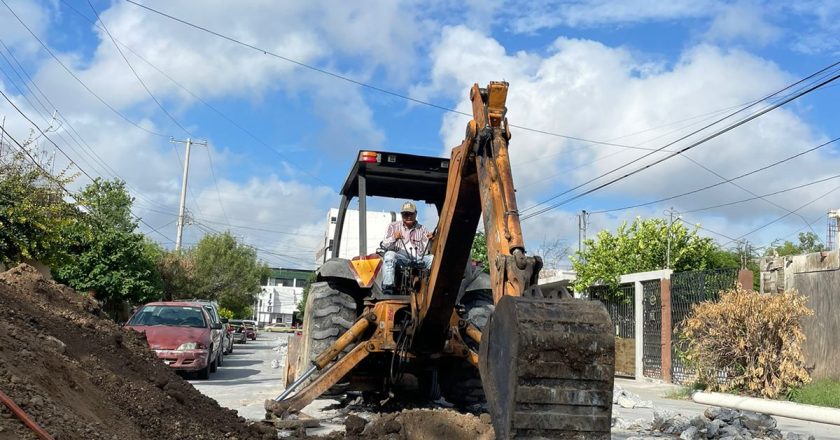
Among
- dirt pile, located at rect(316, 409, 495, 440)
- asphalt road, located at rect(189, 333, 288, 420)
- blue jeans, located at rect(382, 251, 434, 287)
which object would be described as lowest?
asphalt road, located at rect(189, 333, 288, 420)

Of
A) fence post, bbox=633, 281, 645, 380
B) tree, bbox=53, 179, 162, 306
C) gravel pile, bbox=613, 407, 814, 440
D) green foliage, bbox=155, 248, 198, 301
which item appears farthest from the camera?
green foliage, bbox=155, 248, 198, 301

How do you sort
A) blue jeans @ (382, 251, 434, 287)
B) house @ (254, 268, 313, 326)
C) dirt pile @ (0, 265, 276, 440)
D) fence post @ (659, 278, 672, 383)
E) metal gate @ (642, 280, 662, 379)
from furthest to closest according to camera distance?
house @ (254, 268, 313, 326) < metal gate @ (642, 280, 662, 379) < fence post @ (659, 278, 672, 383) < blue jeans @ (382, 251, 434, 287) < dirt pile @ (0, 265, 276, 440)

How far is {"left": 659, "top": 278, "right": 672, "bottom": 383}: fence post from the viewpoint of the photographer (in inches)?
698

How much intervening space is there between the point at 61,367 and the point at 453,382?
183 inches

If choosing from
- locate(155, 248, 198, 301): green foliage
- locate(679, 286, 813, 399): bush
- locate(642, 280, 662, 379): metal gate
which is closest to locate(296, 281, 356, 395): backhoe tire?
locate(679, 286, 813, 399): bush

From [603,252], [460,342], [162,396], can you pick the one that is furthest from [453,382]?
[603,252]

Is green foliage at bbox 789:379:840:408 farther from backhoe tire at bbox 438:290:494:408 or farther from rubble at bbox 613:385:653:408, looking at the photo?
backhoe tire at bbox 438:290:494:408

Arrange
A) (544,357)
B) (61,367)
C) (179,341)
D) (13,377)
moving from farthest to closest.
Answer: (179,341) → (61,367) → (13,377) → (544,357)

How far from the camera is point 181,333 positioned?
49.8 ft

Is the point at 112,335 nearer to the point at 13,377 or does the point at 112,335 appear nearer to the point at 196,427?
the point at 196,427

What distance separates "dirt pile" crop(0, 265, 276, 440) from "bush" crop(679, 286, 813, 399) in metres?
9.80

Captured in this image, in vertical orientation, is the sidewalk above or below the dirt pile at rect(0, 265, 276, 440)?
below

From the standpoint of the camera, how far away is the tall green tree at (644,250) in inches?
988

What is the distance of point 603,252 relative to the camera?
25094 millimetres
